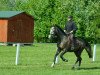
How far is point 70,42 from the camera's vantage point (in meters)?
18.8

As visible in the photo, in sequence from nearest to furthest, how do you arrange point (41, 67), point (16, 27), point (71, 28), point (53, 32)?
1. point (53, 32)
2. point (41, 67)
3. point (71, 28)
4. point (16, 27)

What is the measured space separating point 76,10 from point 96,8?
14.1 feet

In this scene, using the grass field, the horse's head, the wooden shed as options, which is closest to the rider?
the horse's head

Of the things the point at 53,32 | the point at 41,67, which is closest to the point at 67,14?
the point at 41,67

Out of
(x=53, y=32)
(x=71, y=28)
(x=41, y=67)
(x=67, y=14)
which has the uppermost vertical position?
(x=67, y=14)

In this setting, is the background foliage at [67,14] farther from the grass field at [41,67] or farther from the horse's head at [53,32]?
the horse's head at [53,32]

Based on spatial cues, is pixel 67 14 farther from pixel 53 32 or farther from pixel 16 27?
pixel 53 32

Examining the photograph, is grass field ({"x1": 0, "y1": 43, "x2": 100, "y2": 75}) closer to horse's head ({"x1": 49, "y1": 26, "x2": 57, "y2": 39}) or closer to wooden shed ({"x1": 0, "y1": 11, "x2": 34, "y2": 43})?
horse's head ({"x1": 49, "y1": 26, "x2": 57, "y2": 39})

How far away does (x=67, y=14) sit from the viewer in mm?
67562

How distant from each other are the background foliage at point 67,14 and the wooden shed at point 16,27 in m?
15.9

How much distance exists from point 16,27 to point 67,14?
2036 centimetres

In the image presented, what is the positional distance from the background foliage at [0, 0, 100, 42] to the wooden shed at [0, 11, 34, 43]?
52.2 feet

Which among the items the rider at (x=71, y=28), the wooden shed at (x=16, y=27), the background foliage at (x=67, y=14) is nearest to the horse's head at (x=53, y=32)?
the rider at (x=71, y=28)

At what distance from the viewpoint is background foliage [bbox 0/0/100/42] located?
65688 mm
